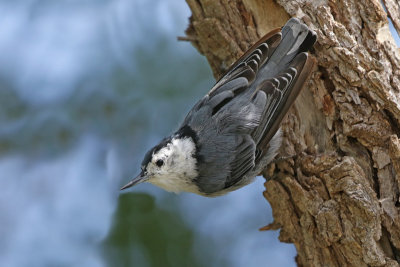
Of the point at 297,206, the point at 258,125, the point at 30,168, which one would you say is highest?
the point at 30,168

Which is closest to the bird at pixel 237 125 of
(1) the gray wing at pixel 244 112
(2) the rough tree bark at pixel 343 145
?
(1) the gray wing at pixel 244 112

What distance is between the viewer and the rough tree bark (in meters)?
2.29

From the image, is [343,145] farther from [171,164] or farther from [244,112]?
[171,164]

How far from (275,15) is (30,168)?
79.3 inches

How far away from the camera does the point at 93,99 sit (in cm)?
353

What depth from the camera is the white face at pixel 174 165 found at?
2689 mm

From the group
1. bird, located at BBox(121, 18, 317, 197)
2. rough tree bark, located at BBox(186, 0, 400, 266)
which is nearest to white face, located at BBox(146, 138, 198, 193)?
bird, located at BBox(121, 18, 317, 197)

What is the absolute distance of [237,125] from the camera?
2656 millimetres

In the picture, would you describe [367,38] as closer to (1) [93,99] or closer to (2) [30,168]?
(1) [93,99]

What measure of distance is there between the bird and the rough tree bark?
0.41ft

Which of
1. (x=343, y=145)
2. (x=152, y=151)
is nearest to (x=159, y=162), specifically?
(x=152, y=151)

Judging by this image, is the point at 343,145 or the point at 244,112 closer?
the point at 343,145

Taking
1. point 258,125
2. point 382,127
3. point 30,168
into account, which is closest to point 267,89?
point 258,125

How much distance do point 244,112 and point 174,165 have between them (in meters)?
0.51
